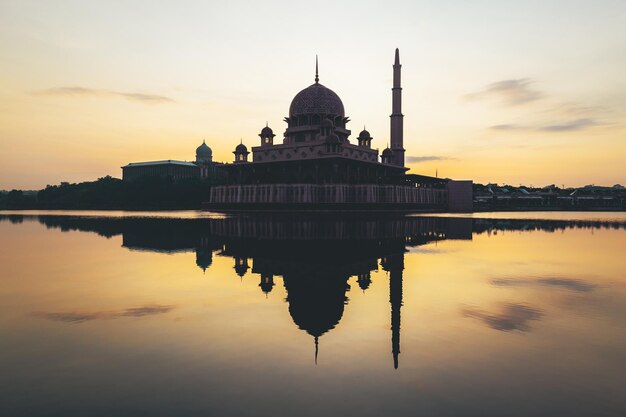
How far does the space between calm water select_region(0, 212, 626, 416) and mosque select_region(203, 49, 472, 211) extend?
203ft

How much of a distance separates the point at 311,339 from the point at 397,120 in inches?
4060

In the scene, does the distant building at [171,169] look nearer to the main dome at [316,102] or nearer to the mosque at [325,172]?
the mosque at [325,172]

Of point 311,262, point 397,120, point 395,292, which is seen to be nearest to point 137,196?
point 397,120

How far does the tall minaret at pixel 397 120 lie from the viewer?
346 feet

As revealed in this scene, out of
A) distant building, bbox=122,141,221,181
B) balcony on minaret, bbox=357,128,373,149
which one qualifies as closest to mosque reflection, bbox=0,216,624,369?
balcony on minaret, bbox=357,128,373,149

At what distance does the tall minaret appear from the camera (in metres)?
105

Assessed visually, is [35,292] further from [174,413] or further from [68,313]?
[174,413]

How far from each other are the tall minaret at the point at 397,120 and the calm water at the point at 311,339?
8954cm

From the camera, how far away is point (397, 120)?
354 ft

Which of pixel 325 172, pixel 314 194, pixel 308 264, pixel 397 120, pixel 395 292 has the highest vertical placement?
pixel 397 120

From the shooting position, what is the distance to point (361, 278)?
56.1 feet

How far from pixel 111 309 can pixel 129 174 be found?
19764cm

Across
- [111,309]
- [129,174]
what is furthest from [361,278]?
[129,174]

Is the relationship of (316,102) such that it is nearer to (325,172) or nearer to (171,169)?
(325,172)
